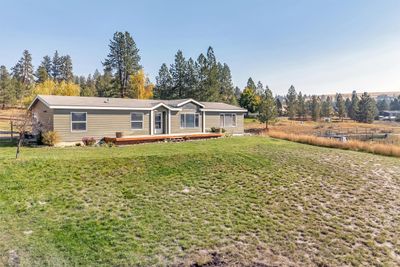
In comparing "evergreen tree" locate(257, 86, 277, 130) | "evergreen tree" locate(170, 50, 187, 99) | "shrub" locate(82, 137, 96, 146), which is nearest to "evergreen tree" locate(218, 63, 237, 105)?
"evergreen tree" locate(170, 50, 187, 99)

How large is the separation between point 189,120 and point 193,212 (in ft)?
55.1

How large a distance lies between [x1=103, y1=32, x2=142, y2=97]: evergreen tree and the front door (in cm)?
2396

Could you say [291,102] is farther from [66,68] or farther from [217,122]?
[66,68]

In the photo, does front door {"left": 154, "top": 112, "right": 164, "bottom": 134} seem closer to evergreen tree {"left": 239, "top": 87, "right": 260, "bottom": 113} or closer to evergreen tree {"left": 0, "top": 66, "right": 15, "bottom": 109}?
evergreen tree {"left": 0, "top": 66, "right": 15, "bottom": 109}

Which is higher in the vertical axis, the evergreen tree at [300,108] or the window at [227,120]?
the evergreen tree at [300,108]

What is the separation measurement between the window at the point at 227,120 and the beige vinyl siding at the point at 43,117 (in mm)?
14743

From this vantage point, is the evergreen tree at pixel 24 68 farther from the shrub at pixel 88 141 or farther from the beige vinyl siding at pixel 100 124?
the shrub at pixel 88 141

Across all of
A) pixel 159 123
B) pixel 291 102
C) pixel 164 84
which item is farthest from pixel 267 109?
pixel 291 102

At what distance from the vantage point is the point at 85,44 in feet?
83.9

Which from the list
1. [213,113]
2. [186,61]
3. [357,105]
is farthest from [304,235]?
[357,105]

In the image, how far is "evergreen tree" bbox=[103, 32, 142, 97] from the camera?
41.4 metres

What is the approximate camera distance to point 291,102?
69625mm

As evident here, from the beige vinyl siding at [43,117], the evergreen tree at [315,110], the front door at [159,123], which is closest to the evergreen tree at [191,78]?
the front door at [159,123]

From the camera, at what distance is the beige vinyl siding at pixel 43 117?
1652cm
